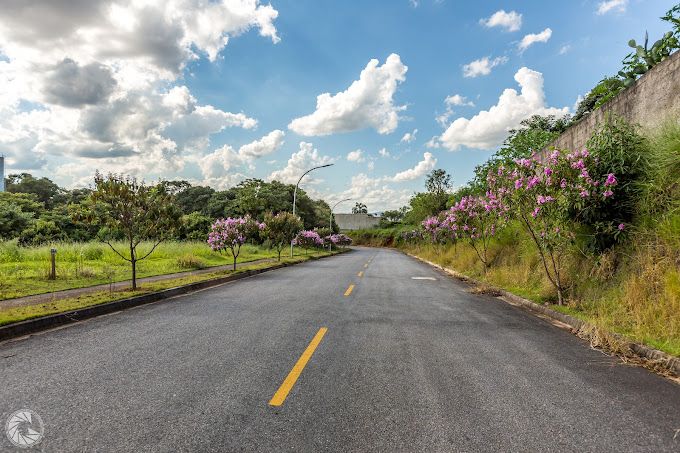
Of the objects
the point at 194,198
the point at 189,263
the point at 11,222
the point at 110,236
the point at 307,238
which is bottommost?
the point at 189,263

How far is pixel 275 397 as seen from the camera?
11.9 feet

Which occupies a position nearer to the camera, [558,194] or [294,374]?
[294,374]

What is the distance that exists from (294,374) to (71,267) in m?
13.7

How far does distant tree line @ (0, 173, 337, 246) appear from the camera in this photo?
877 inches

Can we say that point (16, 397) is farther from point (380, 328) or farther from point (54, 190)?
point (54, 190)

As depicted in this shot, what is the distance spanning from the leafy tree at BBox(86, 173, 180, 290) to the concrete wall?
469 inches

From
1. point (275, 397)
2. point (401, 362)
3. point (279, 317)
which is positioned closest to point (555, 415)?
point (401, 362)

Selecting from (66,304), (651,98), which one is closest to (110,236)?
(66,304)

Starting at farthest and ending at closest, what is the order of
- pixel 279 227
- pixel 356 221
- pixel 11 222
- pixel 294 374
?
pixel 356 221 < pixel 279 227 < pixel 11 222 < pixel 294 374

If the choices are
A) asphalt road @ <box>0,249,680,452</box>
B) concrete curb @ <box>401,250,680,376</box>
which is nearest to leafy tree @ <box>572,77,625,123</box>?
concrete curb @ <box>401,250,680,376</box>

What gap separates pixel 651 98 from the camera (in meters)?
8.13

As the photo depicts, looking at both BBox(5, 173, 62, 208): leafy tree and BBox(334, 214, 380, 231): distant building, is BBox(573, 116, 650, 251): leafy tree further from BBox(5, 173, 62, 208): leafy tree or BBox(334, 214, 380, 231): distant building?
BBox(334, 214, 380, 231): distant building

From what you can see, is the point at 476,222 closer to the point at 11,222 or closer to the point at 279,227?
the point at 279,227

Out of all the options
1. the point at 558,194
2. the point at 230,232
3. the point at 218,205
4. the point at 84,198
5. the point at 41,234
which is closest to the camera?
the point at 558,194
